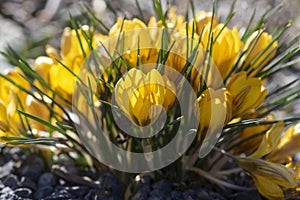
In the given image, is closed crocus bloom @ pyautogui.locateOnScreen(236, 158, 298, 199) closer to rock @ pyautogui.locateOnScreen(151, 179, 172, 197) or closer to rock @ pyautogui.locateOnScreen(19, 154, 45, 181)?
rock @ pyautogui.locateOnScreen(151, 179, 172, 197)

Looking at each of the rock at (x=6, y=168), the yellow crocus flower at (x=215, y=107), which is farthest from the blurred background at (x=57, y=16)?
the yellow crocus flower at (x=215, y=107)

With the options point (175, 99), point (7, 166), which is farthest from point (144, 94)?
point (7, 166)

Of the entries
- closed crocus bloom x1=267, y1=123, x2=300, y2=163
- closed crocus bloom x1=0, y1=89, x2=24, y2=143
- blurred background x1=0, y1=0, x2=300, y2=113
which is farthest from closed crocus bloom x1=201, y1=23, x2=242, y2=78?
blurred background x1=0, y1=0, x2=300, y2=113

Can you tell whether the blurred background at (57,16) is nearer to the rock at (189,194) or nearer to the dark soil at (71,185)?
the dark soil at (71,185)

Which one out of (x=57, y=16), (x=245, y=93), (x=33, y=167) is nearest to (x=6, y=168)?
(x=33, y=167)

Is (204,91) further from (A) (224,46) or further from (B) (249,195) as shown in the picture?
(B) (249,195)
